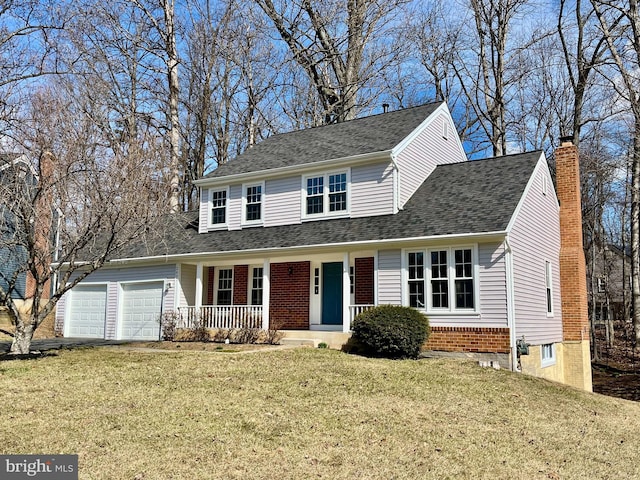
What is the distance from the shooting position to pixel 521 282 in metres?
14.7

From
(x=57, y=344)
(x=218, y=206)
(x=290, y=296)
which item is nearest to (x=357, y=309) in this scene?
(x=290, y=296)

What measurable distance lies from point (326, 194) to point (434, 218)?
413 centimetres

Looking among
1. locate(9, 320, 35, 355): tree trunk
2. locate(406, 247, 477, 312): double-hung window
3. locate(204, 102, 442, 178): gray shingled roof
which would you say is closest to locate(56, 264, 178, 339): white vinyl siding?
locate(204, 102, 442, 178): gray shingled roof

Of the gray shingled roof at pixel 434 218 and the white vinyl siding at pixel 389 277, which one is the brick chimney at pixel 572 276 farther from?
the white vinyl siding at pixel 389 277

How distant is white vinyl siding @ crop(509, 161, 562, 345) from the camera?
14.6m

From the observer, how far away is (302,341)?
1602 cm

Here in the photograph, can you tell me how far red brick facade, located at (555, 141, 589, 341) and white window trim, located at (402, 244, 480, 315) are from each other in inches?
225

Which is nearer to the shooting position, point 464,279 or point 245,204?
point 464,279

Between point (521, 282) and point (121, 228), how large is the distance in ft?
33.0

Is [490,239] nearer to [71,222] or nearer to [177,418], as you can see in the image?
[177,418]

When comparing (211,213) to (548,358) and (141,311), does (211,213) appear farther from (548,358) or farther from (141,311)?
(548,358)

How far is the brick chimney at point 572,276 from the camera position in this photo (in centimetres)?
1800

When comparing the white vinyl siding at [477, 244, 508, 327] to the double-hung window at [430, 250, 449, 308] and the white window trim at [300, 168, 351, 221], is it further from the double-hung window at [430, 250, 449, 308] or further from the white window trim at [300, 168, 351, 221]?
the white window trim at [300, 168, 351, 221]

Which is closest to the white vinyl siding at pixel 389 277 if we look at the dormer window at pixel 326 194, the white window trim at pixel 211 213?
the dormer window at pixel 326 194
